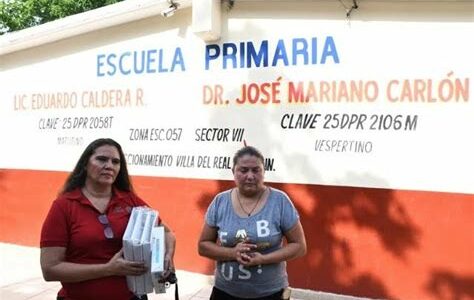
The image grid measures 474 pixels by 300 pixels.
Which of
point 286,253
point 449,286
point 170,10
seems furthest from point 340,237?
point 170,10

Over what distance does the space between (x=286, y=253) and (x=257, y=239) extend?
6.3 inches

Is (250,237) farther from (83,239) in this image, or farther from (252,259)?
(83,239)

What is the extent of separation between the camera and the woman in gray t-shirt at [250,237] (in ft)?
9.02

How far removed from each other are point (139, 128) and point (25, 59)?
2.36 metres

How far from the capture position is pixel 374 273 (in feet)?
16.0

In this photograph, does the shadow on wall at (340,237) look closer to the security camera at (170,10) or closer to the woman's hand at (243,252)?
the security camera at (170,10)

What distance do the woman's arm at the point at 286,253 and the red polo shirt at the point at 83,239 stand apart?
23.3 inches

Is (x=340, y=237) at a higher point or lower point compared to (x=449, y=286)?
higher

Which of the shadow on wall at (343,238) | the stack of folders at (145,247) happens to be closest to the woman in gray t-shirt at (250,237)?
the stack of folders at (145,247)

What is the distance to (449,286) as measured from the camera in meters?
4.55

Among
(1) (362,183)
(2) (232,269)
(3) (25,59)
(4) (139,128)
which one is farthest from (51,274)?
(3) (25,59)

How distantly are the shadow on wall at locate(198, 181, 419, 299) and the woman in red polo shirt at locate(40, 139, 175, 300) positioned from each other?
2.68m

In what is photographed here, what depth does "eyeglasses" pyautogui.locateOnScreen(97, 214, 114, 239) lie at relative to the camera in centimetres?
246

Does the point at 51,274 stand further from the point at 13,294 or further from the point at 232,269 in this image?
the point at 13,294
